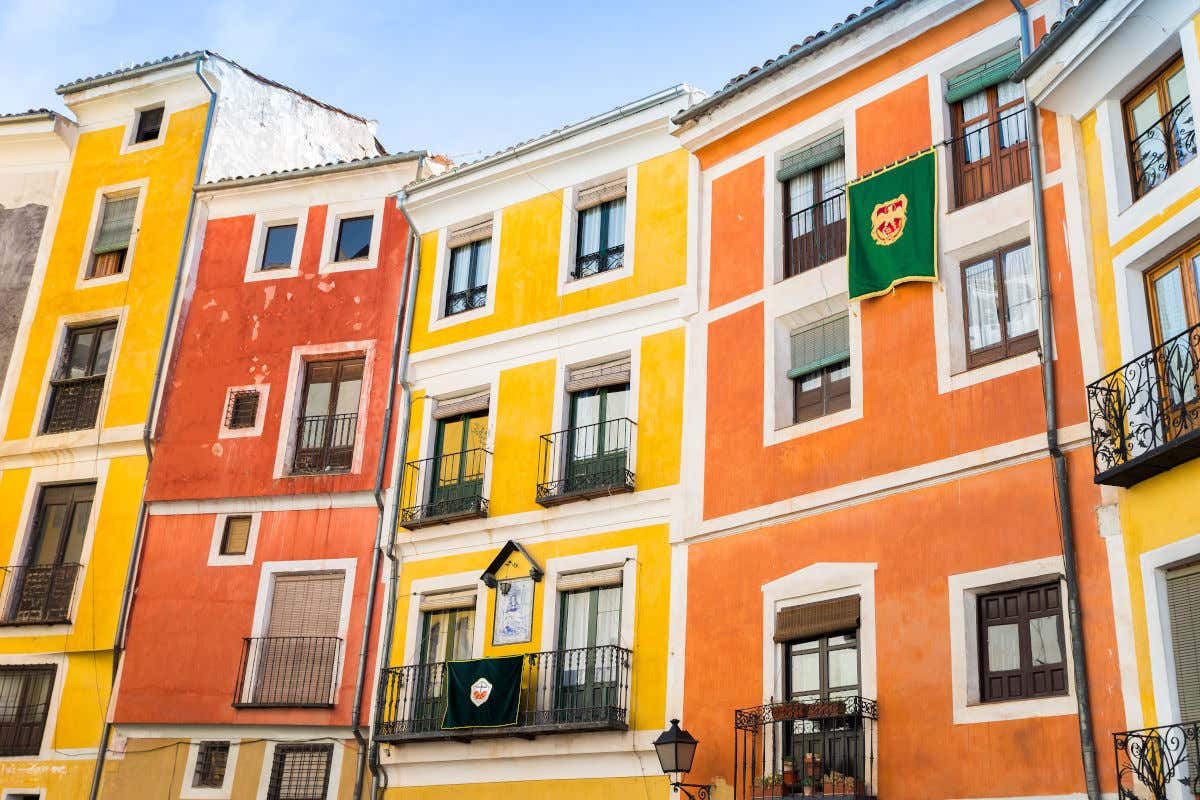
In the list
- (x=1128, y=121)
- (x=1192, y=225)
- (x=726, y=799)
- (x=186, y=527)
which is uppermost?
(x=1128, y=121)

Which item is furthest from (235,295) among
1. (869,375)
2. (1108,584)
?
(1108,584)

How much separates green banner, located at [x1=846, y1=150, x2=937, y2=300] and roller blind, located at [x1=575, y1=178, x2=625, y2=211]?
4852 millimetres

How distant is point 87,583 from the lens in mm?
23203

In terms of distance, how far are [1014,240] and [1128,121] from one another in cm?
180

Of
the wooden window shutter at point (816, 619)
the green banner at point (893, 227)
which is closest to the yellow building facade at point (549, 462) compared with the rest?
the wooden window shutter at point (816, 619)

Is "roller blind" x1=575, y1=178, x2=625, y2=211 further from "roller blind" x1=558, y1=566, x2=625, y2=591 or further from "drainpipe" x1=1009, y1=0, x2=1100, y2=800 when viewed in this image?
"drainpipe" x1=1009, y1=0, x2=1100, y2=800

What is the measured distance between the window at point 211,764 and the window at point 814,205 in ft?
38.0

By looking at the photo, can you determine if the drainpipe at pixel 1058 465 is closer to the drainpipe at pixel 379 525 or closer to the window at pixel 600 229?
the window at pixel 600 229

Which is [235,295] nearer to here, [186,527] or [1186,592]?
[186,527]

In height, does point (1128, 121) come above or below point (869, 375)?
above

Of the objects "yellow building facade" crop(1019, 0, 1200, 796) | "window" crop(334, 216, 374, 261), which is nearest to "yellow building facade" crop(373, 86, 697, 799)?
"window" crop(334, 216, 374, 261)

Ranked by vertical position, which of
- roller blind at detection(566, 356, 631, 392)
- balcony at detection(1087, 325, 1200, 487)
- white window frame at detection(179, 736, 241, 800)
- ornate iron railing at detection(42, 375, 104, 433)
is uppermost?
ornate iron railing at detection(42, 375, 104, 433)

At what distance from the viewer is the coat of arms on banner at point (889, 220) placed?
16906 millimetres

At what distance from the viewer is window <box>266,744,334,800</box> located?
2050 cm
